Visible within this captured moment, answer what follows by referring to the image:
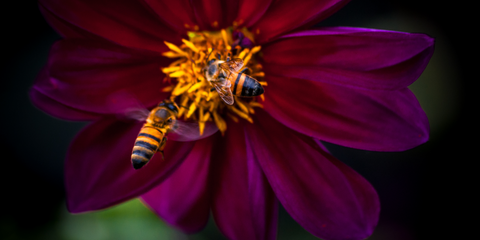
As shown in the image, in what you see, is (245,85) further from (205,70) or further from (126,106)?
(126,106)

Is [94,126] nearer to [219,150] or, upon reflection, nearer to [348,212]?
[219,150]

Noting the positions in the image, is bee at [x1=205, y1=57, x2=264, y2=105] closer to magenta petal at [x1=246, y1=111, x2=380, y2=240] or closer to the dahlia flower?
the dahlia flower

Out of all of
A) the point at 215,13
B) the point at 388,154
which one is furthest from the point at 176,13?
the point at 388,154

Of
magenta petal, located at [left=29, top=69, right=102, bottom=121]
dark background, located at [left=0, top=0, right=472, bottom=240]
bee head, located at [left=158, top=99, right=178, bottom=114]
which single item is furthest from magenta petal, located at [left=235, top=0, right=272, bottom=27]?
dark background, located at [left=0, top=0, right=472, bottom=240]

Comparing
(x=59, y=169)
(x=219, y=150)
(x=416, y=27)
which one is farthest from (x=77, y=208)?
(x=416, y=27)

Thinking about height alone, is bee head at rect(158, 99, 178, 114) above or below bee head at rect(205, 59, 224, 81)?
below

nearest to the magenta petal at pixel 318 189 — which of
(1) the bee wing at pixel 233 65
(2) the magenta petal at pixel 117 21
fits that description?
(1) the bee wing at pixel 233 65

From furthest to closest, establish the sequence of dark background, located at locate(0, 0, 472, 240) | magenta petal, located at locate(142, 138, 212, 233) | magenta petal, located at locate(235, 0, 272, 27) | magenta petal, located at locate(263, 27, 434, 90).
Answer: dark background, located at locate(0, 0, 472, 240) < magenta petal, located at locate(142, 138, 212, 233) < magenta petal, located at locate(235, 0, 272, 27) < magenta petal, located at locate(263, 27, 434, 90)
